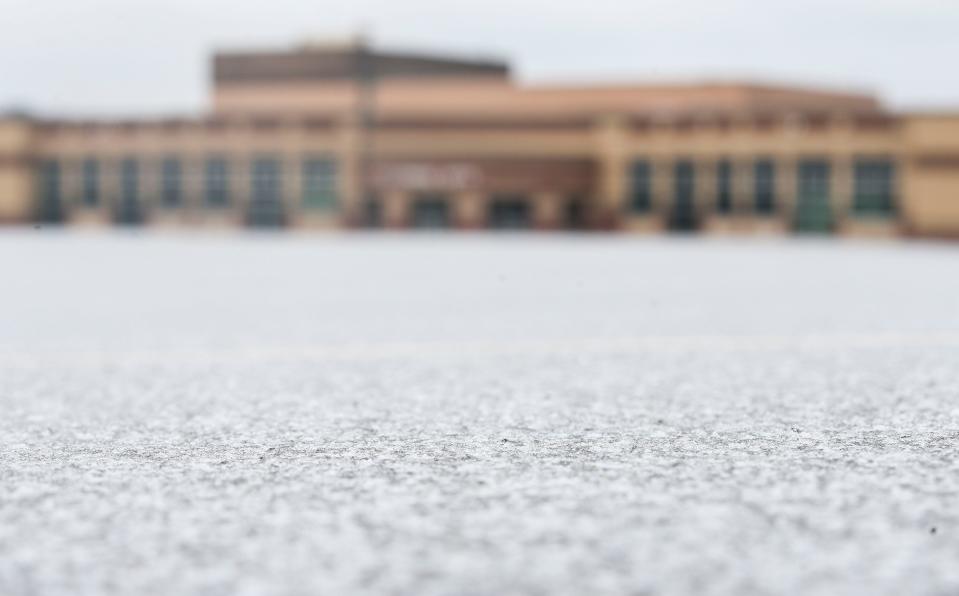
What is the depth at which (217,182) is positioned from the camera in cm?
8244

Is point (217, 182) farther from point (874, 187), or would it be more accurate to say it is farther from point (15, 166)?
point (874, 187)

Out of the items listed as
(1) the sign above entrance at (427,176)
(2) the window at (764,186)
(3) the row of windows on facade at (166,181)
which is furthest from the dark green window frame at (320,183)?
(2) the window at (764,186)

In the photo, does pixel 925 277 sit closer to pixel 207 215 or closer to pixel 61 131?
pixel 207 215

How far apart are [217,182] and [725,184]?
96.4 ft

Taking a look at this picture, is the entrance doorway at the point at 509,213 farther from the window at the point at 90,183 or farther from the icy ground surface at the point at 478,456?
the icy ground surface at the point at 478,456

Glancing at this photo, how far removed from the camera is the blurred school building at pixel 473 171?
73438mm

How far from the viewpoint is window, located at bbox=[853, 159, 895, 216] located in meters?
72.0

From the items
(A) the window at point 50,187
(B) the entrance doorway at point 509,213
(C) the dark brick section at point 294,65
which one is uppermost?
(C) the dark brick section at point 294,65

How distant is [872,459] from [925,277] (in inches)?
896

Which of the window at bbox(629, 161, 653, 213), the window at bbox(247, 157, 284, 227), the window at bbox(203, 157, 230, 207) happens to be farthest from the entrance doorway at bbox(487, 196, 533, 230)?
the window at bbox(203, 157, 230, 207)

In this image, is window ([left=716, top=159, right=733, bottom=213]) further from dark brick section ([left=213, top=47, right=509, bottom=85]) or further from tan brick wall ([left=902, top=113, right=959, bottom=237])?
dark brick section ([left=213, top=47, right=509, bottom=85])

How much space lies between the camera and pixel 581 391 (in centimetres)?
874

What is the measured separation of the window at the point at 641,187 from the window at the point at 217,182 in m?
23.5

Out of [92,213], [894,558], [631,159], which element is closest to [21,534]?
[894,558]
